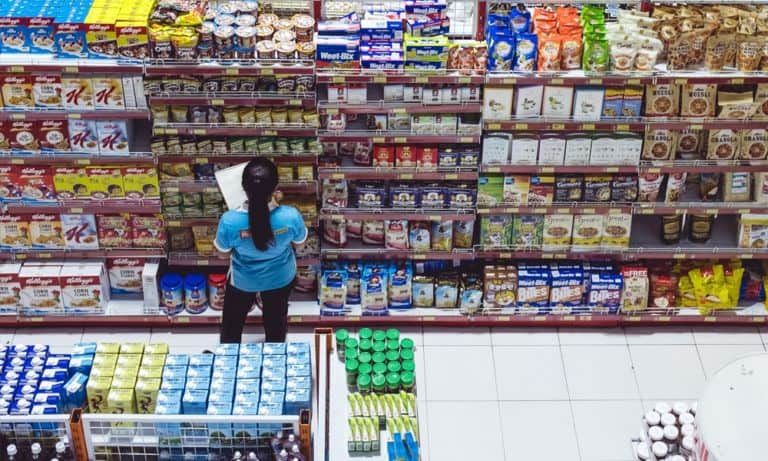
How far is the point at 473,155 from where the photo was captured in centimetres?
646

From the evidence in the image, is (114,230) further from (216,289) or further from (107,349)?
(107,349)

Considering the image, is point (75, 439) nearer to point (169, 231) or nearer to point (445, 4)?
point (169, 231)

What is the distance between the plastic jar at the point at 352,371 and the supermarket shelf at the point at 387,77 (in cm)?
175

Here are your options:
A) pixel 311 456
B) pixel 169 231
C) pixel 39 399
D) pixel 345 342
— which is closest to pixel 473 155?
pixel 345 342

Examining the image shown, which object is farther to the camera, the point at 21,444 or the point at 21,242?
the point at 21,242

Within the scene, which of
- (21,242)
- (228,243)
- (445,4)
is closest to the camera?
(228,243)

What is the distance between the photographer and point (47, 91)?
614 cm

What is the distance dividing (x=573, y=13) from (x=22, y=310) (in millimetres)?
4346

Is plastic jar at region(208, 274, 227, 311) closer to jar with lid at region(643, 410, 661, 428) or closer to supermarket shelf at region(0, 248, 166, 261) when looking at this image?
supermarket shelf at region(0, 248, 166, 261)

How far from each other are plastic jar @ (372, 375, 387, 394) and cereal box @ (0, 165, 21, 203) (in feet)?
9.23

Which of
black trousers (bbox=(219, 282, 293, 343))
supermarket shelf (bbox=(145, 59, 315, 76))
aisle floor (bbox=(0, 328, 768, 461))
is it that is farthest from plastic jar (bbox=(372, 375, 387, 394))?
supermarket shelf (bbox=(145, 59, 315, 76))

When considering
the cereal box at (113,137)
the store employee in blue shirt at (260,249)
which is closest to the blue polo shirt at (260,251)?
the store employee in blue shirt at (260,249)

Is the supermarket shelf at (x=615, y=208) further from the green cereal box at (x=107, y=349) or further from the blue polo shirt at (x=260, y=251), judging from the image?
the green cereal box at (x=107, y=349)

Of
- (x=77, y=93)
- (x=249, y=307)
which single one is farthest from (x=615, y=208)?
(x=77, y=93)
